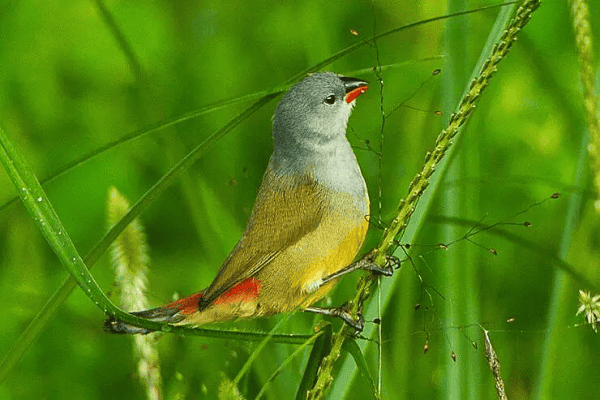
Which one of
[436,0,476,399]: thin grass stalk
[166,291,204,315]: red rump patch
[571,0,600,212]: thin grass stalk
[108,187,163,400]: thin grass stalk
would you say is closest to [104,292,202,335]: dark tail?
[166,291,204,315]: red rump patch

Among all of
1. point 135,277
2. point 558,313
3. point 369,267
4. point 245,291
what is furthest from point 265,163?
point 369,267

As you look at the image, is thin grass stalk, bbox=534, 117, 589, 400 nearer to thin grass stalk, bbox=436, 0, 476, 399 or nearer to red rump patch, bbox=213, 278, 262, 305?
thin grass stalk, bbox=436, 0, 476, 399

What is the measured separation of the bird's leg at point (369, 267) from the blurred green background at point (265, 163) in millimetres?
68

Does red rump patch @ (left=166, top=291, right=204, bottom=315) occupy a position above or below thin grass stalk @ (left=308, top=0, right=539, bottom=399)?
below

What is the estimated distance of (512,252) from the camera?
318 centimetres

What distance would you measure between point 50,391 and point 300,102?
134 centimetres

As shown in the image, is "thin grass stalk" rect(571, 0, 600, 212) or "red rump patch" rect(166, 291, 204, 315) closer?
"thin grass stalk" rect(571, 0, 600, 212)

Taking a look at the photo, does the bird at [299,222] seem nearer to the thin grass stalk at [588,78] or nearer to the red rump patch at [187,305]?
the red rump patch at [187,305]

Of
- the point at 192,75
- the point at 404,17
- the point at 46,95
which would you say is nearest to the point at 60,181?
the point at 46,95

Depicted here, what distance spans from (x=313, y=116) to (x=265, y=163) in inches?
44.6

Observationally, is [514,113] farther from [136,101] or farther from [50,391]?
[50,391]

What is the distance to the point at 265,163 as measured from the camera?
329 cm

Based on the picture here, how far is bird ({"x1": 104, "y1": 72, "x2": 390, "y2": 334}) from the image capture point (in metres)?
2.06

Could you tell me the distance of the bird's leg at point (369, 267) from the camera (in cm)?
A: 150
